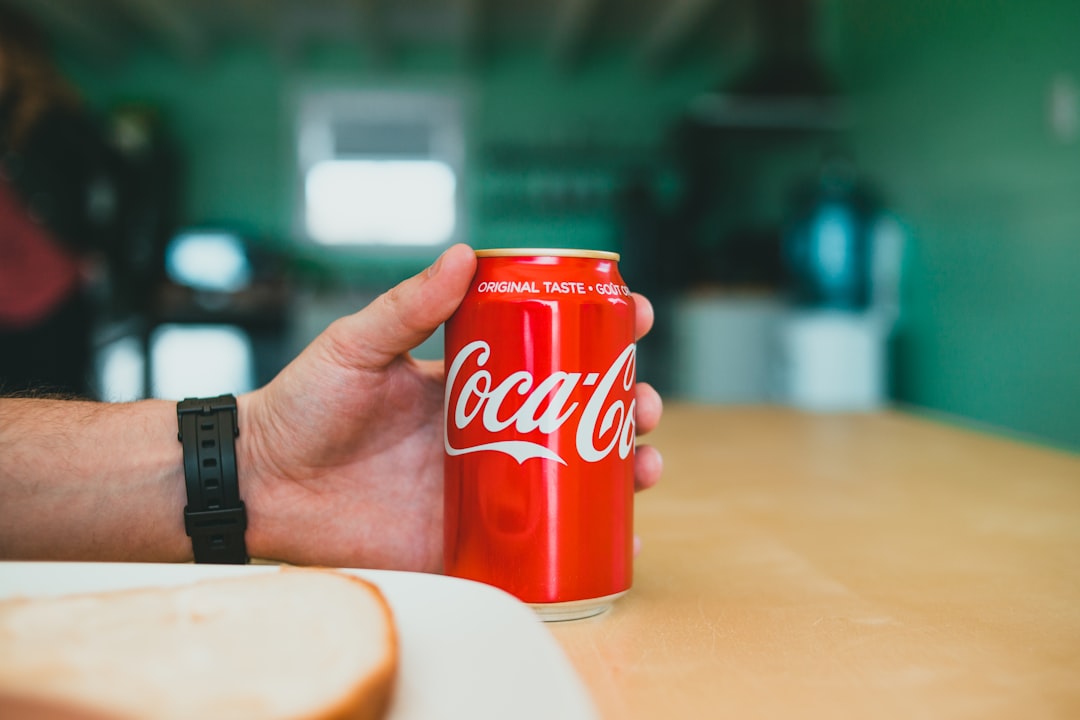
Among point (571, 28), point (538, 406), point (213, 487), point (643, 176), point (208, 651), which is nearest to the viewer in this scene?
point (208, 651)

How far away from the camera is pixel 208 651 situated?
1.20 ft

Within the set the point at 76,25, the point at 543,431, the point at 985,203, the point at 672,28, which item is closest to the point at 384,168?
the point at 76,25

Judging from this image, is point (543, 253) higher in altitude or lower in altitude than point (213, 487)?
higher

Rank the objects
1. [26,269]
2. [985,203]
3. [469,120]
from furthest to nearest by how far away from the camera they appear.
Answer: [469,120], [985,203], [26,269]

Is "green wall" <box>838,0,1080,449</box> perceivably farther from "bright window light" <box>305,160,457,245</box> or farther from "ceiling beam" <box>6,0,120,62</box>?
"ceiling beam" <box>6,0,120,62</box>

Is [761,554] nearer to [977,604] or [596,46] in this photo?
[977,604]

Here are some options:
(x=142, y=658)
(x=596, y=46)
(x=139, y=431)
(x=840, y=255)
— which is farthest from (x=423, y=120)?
(x=142, y=658)

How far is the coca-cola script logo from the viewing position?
51 centimetres

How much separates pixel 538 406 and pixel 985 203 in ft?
10.3

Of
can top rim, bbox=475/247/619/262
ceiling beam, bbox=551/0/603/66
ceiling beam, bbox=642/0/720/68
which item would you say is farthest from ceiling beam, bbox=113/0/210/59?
can top rim, bbox=475/247/619/262

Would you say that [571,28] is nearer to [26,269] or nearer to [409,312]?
[26,269]

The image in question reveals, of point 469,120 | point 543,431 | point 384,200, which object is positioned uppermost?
point 469,120

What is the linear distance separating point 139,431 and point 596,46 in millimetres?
5436

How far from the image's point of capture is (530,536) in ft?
1.68
